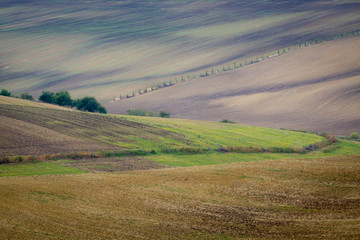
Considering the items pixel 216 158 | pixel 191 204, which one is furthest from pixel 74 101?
pixel 191 204

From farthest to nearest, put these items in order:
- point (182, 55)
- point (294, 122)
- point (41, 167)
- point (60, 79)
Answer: point (182, 55) → point (60, 79) → point (294, 122) → point (41, 167)

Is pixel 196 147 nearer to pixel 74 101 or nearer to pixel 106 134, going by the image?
pixel 106 134

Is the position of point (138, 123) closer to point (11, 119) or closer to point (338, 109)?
point (11, 119)

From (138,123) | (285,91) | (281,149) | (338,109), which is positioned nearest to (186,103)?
(285,91)

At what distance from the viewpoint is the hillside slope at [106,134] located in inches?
1828

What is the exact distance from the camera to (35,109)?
213ft

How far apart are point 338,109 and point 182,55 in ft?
263

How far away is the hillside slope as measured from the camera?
4644 cm

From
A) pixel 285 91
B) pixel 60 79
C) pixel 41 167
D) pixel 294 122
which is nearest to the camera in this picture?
pixel 41 167

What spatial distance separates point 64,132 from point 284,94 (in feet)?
236

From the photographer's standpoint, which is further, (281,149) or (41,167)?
(281,149)

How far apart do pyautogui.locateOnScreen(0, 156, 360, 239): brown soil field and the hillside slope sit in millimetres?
13469

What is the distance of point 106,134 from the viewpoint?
54875 millimetres

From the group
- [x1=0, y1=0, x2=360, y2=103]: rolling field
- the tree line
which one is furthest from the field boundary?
the tree line
